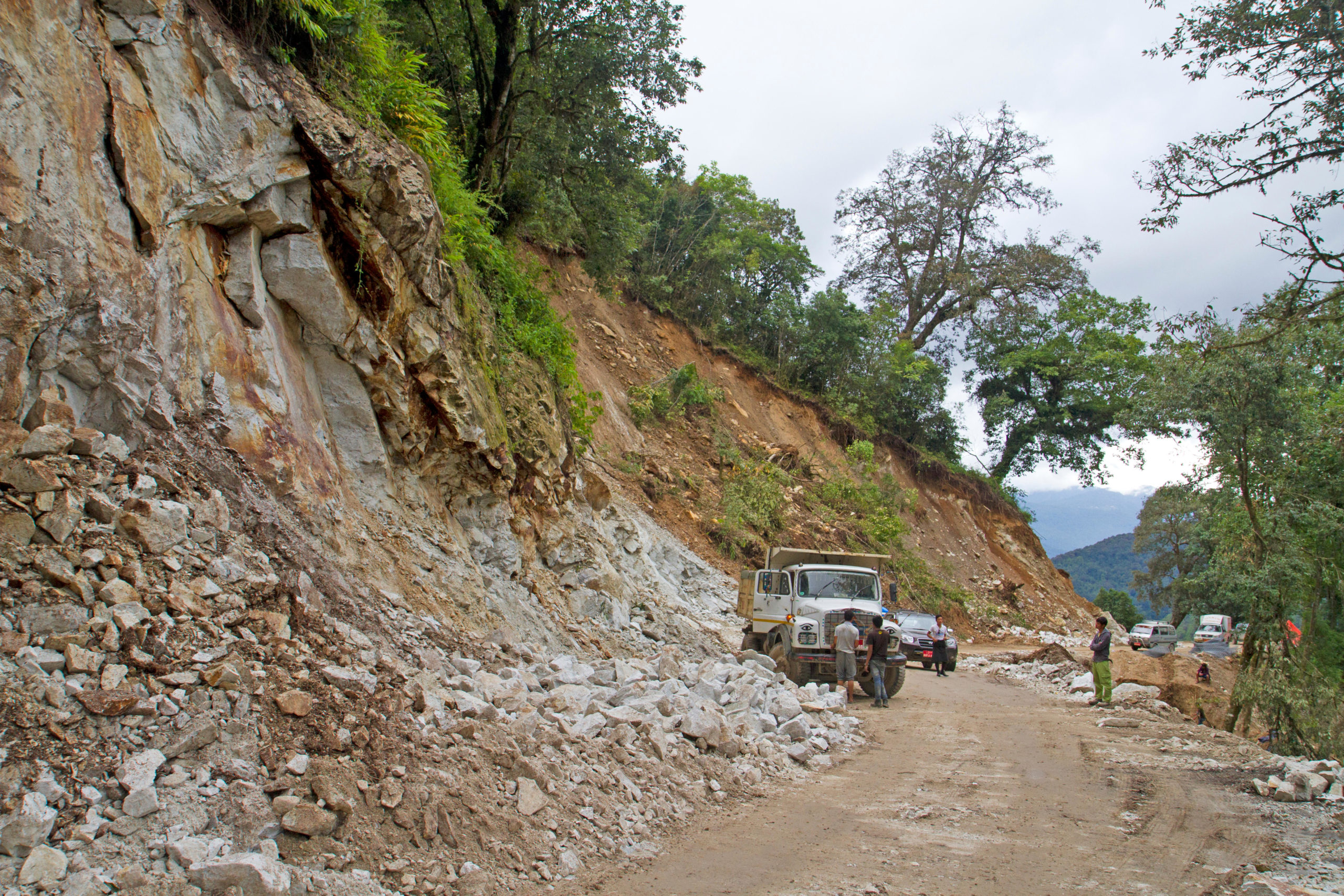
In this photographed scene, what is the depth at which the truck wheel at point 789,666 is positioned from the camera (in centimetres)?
1190

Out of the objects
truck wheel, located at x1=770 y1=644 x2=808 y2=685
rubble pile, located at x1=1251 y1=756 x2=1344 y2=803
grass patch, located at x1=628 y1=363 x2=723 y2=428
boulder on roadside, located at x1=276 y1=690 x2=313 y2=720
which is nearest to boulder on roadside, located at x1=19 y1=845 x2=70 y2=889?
boulder on roadside, located at x1=276 y1=690 x2=313 y2=720

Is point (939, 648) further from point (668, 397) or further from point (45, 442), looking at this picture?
point (45, 442)

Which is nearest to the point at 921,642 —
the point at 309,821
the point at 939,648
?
the point at 939,648

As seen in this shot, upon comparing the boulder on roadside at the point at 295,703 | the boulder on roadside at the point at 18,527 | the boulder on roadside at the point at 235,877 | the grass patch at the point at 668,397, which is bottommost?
the boulder on roadside at the point at 235,877

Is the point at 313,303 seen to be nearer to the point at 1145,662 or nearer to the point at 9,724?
the point at 9,724

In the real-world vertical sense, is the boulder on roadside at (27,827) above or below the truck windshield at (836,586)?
below

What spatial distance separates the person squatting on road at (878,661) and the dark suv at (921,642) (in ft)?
17.4

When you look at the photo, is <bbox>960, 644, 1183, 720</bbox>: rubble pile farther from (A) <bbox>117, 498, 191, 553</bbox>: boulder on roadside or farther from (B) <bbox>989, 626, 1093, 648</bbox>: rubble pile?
(A) <bbox>117, 498, 191, 553</bbox>: boulder on roadside

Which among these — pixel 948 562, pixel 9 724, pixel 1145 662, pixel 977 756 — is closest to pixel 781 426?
pixel 948 562

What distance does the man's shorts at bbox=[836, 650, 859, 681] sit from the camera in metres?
11.3

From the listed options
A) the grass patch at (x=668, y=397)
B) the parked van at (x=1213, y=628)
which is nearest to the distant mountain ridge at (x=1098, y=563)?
the parked van at (x=1213, y=628)

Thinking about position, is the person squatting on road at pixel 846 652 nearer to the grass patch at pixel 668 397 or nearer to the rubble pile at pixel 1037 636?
the grass patch at pixel 668 397

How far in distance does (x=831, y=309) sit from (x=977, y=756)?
76.7 feet

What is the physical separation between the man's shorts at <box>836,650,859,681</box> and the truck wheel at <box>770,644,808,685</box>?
0.65 meters
